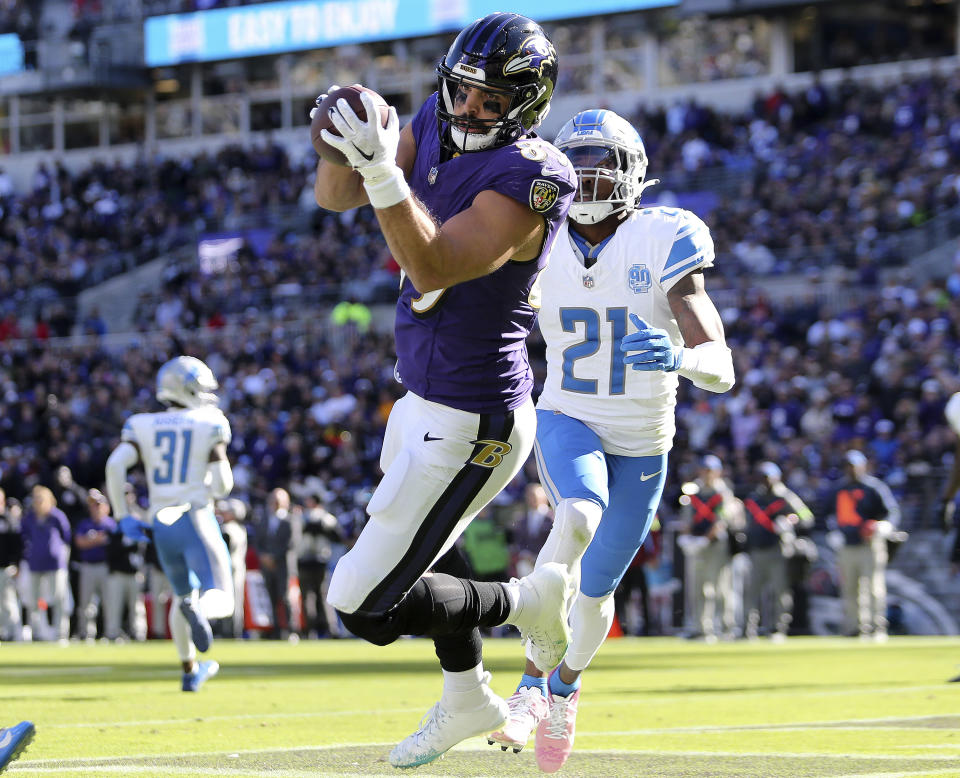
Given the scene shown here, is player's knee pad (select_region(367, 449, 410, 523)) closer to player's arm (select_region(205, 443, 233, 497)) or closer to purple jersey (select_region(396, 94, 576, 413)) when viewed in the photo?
purple jersey (select_region(396, 94, 576, 413))

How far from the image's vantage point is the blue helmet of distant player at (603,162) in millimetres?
6066

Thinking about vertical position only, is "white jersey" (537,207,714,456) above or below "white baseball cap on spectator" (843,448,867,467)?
above

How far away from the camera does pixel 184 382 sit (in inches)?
390

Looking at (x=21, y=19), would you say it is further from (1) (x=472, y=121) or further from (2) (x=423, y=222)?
(2) (x=423, y=222)

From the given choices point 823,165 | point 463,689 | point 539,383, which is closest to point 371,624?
point 463,689

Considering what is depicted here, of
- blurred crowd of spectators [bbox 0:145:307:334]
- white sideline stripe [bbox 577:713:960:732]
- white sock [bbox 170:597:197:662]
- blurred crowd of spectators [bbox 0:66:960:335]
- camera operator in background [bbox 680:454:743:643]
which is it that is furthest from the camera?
blurred crowd of spectators [bbox 0:145:307:334]

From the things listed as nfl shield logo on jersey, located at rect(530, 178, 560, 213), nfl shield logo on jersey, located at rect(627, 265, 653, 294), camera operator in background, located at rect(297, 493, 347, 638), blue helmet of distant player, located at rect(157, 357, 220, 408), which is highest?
nfl shield logo on jersey, located at rect(530, 178, 560, 213)

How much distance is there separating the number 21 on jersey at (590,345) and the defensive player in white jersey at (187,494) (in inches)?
146

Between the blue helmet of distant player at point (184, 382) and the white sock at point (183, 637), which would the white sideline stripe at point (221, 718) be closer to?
the white sock at point (183, 637)

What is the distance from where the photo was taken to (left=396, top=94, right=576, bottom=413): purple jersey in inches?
170

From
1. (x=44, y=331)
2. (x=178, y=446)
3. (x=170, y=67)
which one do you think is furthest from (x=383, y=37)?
(x=178, y=446)

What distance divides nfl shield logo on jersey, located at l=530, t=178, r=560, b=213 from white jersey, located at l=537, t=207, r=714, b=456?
69.0 inches

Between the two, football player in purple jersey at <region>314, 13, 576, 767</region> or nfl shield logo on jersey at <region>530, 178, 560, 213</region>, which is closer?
nfl shield logo on jersey at <region>530, 178, 560, 213</region>

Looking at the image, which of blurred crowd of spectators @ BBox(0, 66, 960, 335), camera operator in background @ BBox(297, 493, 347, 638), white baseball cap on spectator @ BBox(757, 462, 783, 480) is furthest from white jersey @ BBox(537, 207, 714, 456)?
blurred crowd of spectators @ BBox(0, 66, 960, 335)
